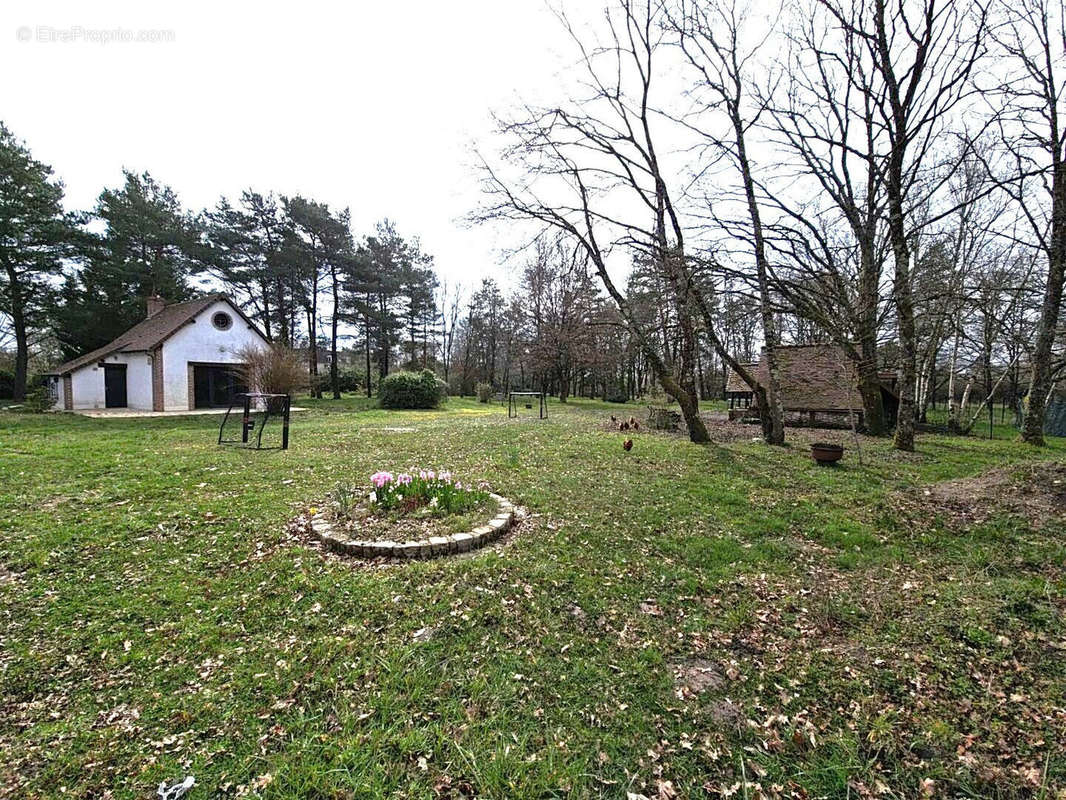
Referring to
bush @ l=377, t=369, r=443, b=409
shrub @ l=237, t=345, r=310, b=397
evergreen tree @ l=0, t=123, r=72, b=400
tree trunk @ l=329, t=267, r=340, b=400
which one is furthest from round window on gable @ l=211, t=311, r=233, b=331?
evergreen tree @ l=0, t=123, r=72, b=400

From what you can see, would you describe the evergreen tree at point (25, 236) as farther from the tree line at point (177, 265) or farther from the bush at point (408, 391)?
the bush at point (408, 391)

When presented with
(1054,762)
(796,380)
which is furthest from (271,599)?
(796,380)

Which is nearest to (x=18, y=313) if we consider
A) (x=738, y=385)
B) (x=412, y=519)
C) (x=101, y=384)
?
(x=101, y=384)

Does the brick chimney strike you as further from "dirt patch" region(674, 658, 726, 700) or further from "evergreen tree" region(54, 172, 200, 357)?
"dirt patch" region(674, 658, 726, 700)

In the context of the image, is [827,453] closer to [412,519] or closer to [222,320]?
[412,519]

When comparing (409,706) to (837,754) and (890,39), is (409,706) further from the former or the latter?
(890,39)

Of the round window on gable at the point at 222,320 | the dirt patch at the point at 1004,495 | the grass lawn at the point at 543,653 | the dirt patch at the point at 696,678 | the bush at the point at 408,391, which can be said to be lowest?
the dirt patch at the point at 696,678

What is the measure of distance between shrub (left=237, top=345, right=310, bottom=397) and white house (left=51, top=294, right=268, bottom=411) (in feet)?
4.13

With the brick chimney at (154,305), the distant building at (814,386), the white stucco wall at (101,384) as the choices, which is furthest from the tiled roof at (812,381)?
the brick chimney at (154,305)

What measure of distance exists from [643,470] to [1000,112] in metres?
8.55

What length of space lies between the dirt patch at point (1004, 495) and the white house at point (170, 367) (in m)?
21.3

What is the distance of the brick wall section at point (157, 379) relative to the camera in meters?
16.3

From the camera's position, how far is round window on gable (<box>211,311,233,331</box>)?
693 inches

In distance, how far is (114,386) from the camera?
17.6m
